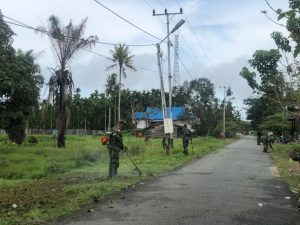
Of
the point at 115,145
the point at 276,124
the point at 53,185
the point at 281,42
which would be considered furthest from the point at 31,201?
the point at 276,124

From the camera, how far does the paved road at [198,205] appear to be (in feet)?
29.8

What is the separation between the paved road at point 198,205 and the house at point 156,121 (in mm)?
65094

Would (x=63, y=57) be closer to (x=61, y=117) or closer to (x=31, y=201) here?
(x=61, y=117)

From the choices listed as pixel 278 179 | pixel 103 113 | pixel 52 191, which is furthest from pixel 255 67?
pixel 103 113

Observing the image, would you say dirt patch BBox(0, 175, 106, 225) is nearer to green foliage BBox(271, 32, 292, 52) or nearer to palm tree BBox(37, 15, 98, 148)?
green foliage BBox(271, 32, 292, 52)

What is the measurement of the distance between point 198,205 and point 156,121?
78048 mm

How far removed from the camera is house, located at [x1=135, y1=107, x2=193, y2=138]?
3263 inches

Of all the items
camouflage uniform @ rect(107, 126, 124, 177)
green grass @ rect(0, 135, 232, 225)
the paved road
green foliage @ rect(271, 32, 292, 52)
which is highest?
green foliage @ rect(271, 32, 292, 52)

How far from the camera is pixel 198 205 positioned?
10.6 m

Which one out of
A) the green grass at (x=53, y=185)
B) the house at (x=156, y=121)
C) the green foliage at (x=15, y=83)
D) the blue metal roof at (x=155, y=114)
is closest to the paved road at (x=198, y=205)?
the green grass at (x=53, y=185)

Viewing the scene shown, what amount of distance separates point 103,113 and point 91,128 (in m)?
6.93

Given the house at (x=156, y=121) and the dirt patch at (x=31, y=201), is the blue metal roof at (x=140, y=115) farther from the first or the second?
the dirt patch at (x=31, y=201)

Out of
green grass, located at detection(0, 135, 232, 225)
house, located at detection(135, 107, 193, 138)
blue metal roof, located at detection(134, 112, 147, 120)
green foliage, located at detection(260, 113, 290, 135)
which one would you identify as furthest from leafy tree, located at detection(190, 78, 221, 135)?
green grass, located at detection(0, 135, 232, 225)

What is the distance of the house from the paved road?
214ft
